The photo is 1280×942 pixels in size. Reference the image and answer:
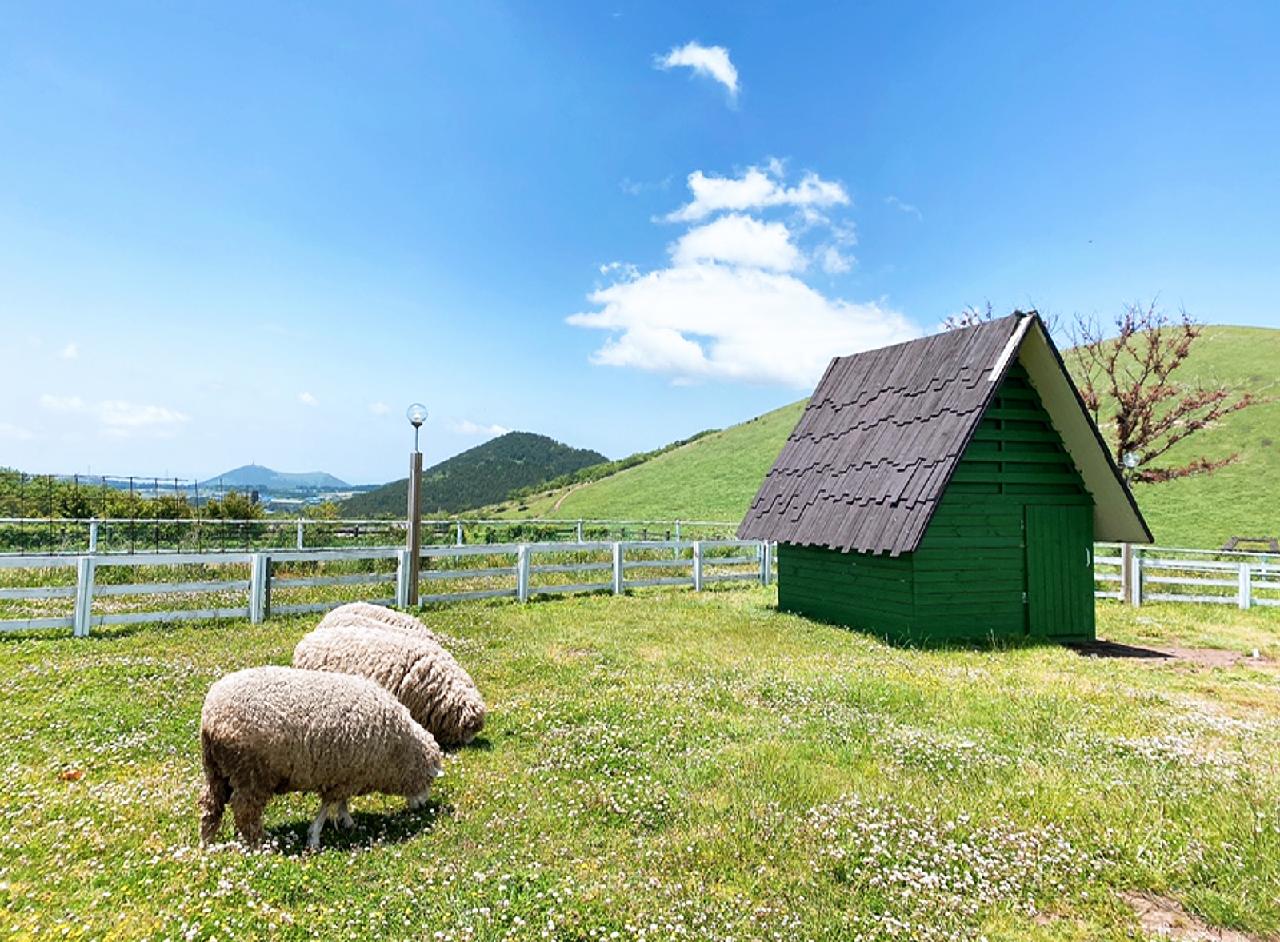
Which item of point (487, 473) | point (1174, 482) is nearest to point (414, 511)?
point (1174, 482)

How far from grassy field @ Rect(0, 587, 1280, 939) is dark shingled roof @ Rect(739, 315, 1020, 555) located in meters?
3.30

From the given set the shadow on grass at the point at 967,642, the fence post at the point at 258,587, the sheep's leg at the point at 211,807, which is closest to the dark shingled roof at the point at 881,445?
the shadow on grass at the point at 967,642

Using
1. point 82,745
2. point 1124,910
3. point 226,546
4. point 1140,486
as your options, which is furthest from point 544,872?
point 1140,486

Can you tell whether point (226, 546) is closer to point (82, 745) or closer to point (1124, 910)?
point (82, 745)

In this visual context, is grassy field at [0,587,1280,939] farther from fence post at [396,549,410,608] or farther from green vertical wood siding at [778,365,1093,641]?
fence post at [396,549,410,608]

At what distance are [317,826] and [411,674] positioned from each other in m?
2.08

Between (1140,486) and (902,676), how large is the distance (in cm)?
4182

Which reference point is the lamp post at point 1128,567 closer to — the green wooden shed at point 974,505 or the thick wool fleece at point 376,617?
the green wooden shed at point 974,505

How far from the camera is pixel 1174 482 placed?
41688 mm

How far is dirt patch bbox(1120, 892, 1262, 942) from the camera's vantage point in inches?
145

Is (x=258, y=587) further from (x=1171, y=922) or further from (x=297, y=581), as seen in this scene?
(x=1171, y=922)

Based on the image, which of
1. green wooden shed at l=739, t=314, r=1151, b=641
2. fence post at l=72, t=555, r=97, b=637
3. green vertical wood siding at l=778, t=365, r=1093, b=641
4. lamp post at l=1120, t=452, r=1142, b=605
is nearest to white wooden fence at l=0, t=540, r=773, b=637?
fence post at l=72, t=555, r=97, b=637

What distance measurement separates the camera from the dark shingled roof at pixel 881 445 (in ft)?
37.9

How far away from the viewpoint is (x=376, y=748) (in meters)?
4.80
